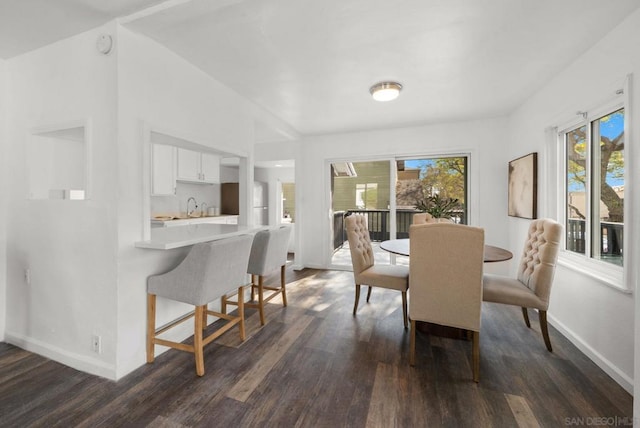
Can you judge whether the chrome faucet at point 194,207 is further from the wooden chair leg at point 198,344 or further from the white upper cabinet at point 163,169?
the wooden chair leg at point 198,344

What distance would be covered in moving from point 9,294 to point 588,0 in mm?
4721

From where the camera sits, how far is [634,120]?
5.64ft

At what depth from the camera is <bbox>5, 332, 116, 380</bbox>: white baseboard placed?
1.86 m

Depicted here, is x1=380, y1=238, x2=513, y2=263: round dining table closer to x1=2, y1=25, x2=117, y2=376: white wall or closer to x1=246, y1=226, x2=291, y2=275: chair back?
x1=246, y1=226, x2=291, y2=275: chair back

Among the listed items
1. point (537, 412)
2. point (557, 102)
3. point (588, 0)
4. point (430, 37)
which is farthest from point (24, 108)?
point (557, 102)

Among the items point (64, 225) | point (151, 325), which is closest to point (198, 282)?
point (151, 325)

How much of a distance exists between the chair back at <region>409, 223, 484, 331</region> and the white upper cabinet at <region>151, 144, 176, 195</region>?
3.40 meters

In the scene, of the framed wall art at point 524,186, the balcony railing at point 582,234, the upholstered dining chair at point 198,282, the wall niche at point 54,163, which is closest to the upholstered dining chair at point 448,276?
the balcony railing at point 582,234

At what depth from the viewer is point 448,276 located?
6.20 feet

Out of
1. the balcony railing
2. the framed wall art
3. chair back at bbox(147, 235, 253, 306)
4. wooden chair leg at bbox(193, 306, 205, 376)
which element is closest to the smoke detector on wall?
chair back at bbox(147, 235, 253, 306)

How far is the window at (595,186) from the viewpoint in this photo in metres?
1.99

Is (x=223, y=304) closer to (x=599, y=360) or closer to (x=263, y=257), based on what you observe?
(x=263, y=257)

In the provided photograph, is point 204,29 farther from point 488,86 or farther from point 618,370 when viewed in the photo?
point 618,370

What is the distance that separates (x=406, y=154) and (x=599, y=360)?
3.16m
